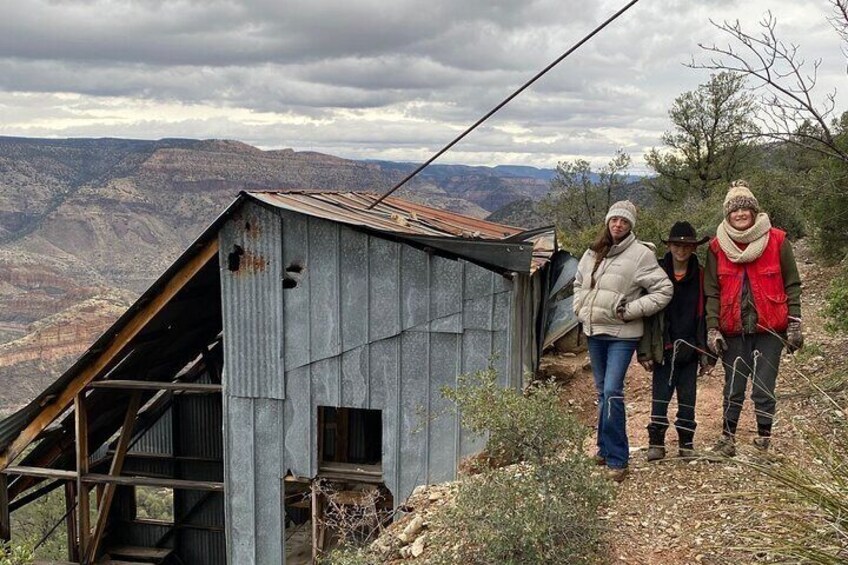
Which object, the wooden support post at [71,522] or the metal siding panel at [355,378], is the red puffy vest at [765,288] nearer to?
the metal siding panel at [355,378]

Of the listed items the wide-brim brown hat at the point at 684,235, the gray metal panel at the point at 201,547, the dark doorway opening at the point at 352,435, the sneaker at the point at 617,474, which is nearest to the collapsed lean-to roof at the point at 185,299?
the wide-brim brown hat at the point at 684,235

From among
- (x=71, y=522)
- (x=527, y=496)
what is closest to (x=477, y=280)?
(x=527, y=496)

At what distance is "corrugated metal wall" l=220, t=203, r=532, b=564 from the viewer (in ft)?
21.1

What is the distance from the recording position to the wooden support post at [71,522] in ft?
29.9

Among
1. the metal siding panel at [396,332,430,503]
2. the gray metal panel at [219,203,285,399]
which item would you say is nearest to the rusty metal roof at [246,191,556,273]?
the gray metal panel at [219,203,285,399]

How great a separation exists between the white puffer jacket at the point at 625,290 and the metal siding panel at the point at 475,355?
4.86ft

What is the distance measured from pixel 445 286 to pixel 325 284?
1.16 meters

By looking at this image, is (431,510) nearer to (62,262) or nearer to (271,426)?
(271,426)

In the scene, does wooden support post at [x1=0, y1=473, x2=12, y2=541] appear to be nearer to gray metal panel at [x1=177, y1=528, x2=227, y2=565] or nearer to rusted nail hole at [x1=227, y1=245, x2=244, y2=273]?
gray metal panel at [x1=177, y1=528, x2=227, y2=565]

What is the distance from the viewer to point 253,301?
265 inches

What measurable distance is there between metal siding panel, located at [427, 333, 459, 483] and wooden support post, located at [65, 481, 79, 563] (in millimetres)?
5408

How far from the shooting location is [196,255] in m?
6.81

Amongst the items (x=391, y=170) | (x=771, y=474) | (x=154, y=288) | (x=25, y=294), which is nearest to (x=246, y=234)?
(x=154, y=288)

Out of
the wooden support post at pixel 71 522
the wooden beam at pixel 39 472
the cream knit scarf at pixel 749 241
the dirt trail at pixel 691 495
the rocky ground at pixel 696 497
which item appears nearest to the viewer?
the rocky ground at pixel 696 497
